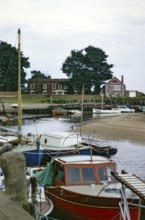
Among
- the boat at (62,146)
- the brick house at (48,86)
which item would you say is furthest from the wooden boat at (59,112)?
the boat at (62,146)

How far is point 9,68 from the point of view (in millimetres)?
118375

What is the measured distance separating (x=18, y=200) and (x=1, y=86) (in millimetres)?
Answer: 117550

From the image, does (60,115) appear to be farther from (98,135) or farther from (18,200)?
(18,200)

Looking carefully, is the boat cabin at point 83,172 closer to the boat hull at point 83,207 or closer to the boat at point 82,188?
the boat at point 82,188

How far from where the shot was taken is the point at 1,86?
4862 inches

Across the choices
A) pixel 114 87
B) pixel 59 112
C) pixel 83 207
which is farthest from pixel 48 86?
pixel 83 207

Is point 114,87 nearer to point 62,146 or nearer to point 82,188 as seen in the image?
point 62,146

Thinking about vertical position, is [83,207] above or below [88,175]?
below

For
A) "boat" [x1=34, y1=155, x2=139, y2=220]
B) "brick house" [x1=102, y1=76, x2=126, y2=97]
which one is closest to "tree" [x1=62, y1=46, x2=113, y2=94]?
"brick house" [x1=102, y1=76, x2=126, y2=97]

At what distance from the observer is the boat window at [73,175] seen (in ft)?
51.9

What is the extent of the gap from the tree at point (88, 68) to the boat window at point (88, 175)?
375ft

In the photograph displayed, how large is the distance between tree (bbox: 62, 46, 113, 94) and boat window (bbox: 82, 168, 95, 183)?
114346 millimetres

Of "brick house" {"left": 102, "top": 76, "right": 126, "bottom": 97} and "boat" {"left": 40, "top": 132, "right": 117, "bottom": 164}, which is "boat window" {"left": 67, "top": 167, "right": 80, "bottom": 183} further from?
"brick house" {"left": 102, "top": 76, "right": 126, "bottom": 97}

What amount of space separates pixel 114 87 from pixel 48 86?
26.8 m
